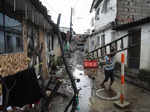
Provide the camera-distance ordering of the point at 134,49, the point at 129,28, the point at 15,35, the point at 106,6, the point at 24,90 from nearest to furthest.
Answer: the point at 24,90 → the point at 15,35 → the point at 134,49 → the point at 129,28 → the point at 106,6

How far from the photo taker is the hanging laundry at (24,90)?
1.91 meters

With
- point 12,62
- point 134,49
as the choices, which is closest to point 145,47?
point 134,49

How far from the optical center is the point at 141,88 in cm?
580

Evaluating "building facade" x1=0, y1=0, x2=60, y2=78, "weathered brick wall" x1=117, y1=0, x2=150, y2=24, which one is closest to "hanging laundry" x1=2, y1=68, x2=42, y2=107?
"building facade" x1=0, y1=0, x2=60, y2=78

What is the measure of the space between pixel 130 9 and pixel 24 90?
35.6ft

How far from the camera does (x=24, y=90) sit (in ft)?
6.32

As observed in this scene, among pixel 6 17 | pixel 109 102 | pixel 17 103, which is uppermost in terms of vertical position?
pixel 6 17

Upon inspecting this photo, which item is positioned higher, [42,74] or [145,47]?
[145,47]

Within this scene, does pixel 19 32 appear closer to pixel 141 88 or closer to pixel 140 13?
pixel 141 88

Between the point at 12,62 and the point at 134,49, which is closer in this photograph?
the point at 12,62

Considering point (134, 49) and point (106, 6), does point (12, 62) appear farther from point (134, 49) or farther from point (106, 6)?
point (106, 6)

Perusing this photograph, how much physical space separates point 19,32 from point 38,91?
9.84ft

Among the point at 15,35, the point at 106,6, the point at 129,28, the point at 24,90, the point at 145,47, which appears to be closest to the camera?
the point at 24,90

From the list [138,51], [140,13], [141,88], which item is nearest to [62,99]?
[141,88]
